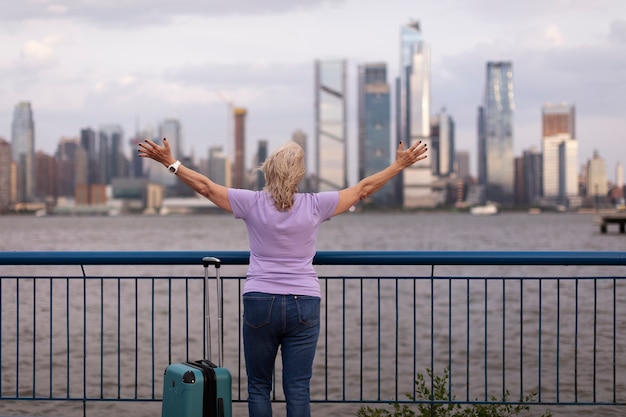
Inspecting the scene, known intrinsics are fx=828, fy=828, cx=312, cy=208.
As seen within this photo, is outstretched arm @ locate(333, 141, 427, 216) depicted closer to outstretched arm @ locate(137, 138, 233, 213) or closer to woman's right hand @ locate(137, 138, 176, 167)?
outstretched arm @ locate(137, 138, 233, 213)

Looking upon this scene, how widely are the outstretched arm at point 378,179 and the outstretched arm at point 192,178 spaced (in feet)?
2.03

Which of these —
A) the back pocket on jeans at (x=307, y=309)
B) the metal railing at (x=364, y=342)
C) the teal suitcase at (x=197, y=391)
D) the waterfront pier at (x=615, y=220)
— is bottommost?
the waterfront pier at (x=615, y=220)

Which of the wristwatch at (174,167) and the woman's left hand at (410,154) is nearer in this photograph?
the wristwatch at (174,167)

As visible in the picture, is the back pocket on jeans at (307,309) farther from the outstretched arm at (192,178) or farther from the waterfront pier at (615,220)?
the waterfront pier at (615,220)

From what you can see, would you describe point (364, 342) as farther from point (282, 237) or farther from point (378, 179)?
point (282, 237)

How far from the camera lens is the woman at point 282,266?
4.39m

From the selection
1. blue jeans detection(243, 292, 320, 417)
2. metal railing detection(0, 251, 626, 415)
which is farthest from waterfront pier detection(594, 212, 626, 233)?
blue jeans detection(243, 292, 320, 417)

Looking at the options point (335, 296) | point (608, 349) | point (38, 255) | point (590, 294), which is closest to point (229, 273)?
point (335, 296)

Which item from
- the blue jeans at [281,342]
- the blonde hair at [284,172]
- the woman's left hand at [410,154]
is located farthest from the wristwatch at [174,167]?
the woman's left hand at [410,154]

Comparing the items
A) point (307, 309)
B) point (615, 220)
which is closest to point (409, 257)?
point (307, 309)

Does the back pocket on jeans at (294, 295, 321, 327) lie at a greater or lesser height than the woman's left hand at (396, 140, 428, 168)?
lesser

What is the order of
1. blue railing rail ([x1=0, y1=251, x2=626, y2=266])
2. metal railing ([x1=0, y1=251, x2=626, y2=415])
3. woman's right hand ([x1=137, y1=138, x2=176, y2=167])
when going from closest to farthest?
woman's right hand ([x1=137, y1=138, x2=176, y2=167]) → blue railing rail ([x1=0, y1=251, x2=626, y2=266]) → metal railing ([x1=0, y1=251, x2=626, y2=415])

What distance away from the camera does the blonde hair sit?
14.3ft

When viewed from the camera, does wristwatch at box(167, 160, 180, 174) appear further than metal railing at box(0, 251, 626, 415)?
No
